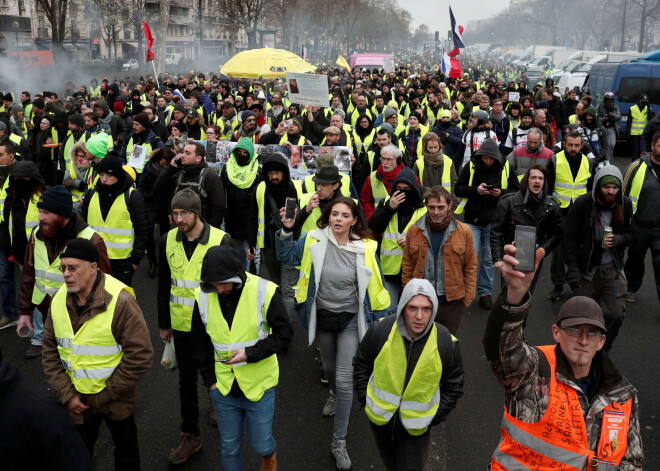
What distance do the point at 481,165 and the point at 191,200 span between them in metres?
3.70

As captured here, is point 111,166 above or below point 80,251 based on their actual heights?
above

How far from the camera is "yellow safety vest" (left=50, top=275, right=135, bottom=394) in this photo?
3494 millimetres

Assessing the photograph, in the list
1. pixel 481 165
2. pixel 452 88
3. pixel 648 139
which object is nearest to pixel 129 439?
pixel 481 165

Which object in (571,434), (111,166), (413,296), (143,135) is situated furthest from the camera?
(143,135)

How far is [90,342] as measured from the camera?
11.5 feet

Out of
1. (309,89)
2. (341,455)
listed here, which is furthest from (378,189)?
(309,89)

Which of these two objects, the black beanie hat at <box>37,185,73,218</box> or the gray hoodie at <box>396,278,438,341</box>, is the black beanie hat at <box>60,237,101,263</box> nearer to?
the black beanie hat at <box>37,185,73,218</box>

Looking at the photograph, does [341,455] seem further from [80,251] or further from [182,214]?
[80,251]

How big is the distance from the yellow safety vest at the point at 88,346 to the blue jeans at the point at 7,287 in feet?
11.6

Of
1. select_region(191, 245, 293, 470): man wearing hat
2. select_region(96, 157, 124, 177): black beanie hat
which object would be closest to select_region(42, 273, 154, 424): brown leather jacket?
select_region(191, 245, 293, 470): man wearing hat

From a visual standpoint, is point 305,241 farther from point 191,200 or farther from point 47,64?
point 47,64

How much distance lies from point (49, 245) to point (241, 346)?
6.52 feet

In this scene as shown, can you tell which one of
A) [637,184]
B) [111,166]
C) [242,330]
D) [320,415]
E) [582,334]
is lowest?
[320,415]

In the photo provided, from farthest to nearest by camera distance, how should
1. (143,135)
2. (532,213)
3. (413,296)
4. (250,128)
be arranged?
(250,128) < (143,135) < (532,213) < (413,296)
